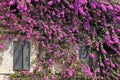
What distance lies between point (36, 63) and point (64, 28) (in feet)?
2.86

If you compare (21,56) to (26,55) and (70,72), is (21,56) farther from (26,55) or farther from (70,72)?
(70,72)

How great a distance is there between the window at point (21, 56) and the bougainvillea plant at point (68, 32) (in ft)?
0.40

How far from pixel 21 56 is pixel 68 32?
102cm

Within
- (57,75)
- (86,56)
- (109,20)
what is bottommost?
(57,75)

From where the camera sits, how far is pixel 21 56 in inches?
190

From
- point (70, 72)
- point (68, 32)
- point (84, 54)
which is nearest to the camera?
point (70, 72)

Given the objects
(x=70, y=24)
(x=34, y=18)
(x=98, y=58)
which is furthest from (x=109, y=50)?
(x=34, y=18)

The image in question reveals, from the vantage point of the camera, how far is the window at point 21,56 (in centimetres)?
482

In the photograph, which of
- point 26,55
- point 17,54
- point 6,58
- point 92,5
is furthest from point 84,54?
point 6,58

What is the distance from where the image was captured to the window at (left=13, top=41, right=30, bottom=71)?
4824 mm

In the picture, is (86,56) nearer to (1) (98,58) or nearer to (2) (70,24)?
(1) (98,58)

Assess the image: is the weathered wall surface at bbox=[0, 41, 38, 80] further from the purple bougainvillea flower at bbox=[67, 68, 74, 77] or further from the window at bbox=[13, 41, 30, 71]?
the purple bougainvillea flower at bbox=[67, 68, 74, 77]

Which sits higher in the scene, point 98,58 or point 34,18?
point 34,18

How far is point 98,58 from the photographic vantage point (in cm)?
512
